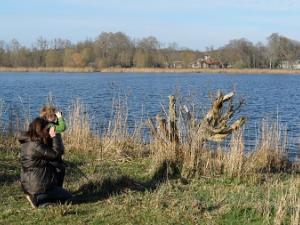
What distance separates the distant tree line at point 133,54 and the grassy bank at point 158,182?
79149 mm

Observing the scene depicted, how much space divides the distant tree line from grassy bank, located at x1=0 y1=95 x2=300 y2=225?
260 feet

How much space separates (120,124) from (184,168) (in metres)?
3.43

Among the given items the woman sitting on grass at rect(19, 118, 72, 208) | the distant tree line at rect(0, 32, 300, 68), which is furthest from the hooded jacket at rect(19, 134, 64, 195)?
the distant tree line at rect(0, 32, 300, 68)

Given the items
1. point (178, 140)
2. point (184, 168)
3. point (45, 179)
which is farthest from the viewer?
point (178, 140)

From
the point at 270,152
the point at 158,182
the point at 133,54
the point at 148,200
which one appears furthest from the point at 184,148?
the point at 133,54

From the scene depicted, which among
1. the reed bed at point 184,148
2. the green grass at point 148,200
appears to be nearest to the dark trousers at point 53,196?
the green grass at point 148,200

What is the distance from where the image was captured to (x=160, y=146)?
9539 millimetres

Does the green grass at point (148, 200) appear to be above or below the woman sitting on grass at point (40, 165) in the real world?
below

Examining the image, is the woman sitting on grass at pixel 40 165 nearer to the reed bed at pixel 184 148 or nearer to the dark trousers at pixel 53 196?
the dark trousers at pixel 53 196

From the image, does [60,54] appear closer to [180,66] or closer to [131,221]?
[180,66]

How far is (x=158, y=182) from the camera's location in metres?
8.39

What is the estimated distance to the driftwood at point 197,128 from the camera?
9414mm

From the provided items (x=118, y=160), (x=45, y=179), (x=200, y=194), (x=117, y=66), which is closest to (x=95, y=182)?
(x=45, y=179)

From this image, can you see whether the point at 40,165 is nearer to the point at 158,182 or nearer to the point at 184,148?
the point at 158,182
